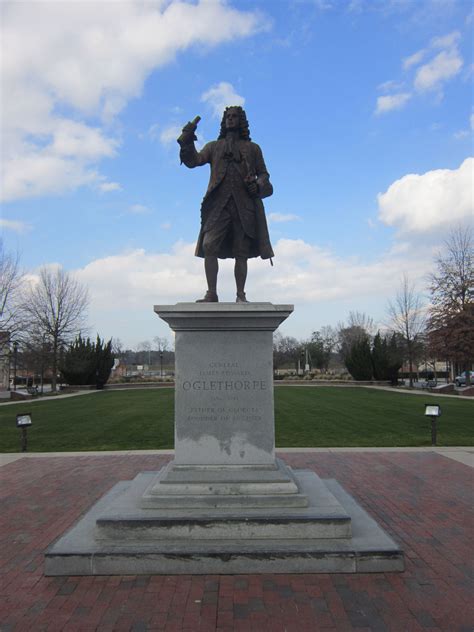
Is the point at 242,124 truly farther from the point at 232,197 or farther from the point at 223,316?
the point at 223,316

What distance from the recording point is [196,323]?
533cm

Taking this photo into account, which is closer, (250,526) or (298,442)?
(250,526)

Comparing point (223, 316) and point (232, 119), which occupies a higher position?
point (232, 119)

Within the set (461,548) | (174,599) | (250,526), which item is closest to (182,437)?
(250,526)

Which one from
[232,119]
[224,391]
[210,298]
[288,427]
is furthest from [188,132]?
[288,427]

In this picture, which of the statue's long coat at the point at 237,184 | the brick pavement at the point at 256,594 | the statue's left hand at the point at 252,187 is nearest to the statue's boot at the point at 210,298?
the statue's long coat at the point at 237,184

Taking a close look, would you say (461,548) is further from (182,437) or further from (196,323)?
(196,323)

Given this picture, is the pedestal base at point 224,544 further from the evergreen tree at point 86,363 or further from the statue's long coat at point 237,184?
the evergreen tree at point 86,363

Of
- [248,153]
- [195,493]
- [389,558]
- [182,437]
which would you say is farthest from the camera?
[248,153]

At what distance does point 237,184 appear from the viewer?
5906mm

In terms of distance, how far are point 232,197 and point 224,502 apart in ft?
11.7

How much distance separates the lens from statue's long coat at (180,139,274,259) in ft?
19.3

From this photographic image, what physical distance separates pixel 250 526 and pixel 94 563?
58.6 inches

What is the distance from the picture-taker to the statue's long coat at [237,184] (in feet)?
19.3
